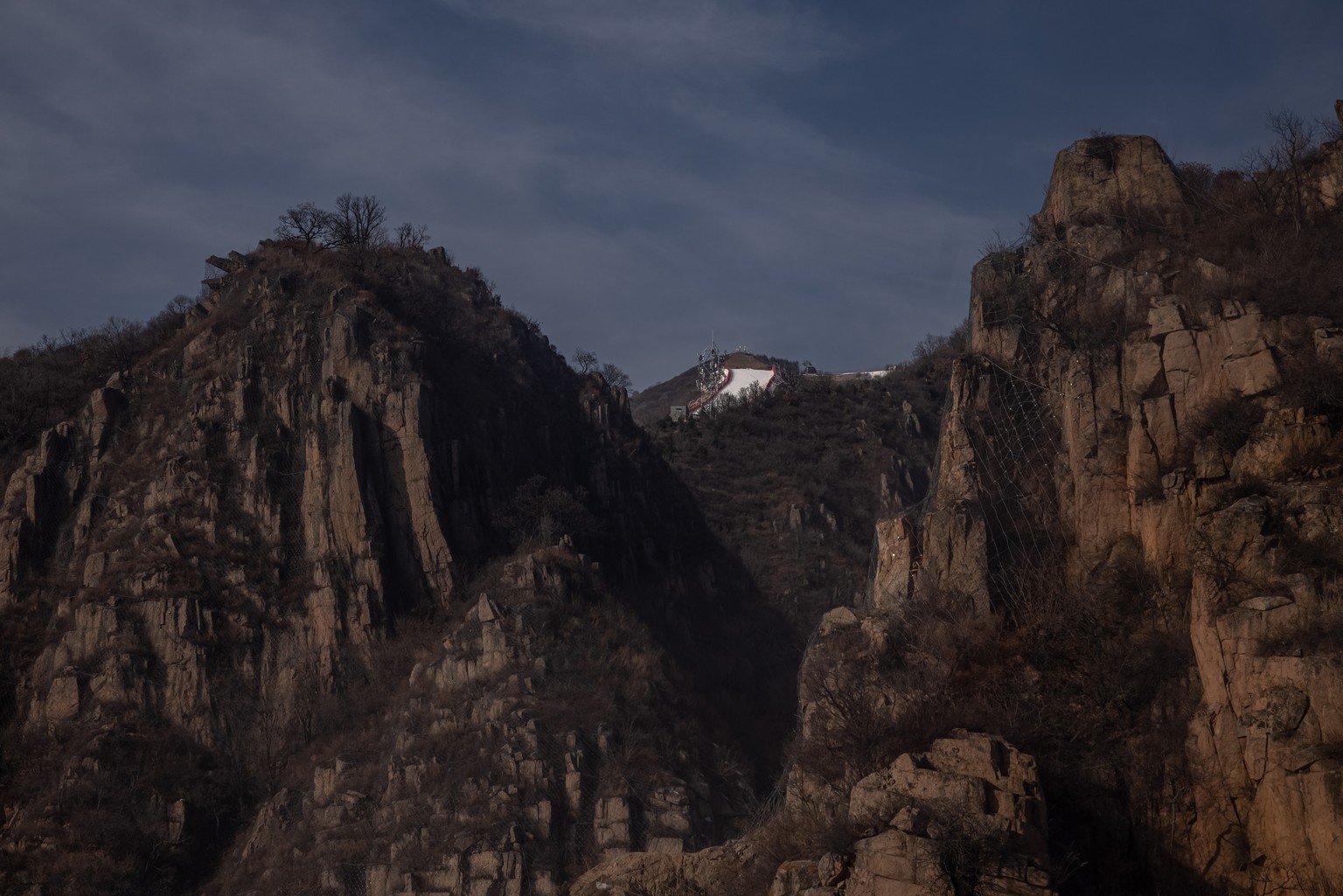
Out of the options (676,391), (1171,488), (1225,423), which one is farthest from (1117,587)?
(676,391)

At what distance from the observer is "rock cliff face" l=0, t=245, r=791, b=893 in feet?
173

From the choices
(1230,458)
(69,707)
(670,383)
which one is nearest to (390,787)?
(69,707)

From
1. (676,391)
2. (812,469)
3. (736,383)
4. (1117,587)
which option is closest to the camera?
(1117,587)

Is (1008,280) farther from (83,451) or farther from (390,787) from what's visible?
(83,451)

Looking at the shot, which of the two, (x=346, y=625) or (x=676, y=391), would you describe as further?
(x=676, y=391)

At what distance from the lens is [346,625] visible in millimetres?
60438

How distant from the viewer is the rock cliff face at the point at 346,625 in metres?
52.7

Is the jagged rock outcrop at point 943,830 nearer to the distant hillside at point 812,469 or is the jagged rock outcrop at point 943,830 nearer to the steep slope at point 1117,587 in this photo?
the steep slope at point 1117,587

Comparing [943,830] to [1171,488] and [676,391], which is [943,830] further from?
[676,391]

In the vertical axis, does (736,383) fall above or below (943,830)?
above

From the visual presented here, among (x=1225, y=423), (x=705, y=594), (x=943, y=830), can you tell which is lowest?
(x=943, y=830)

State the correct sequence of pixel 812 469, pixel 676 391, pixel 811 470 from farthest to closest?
pixel 676 391
pixel 812 469
pixel 811 470

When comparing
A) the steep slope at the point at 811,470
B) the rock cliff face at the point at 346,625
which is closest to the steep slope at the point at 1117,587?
the rock cliff face at the point at 346,625

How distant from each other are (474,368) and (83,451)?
15318 millimetres
